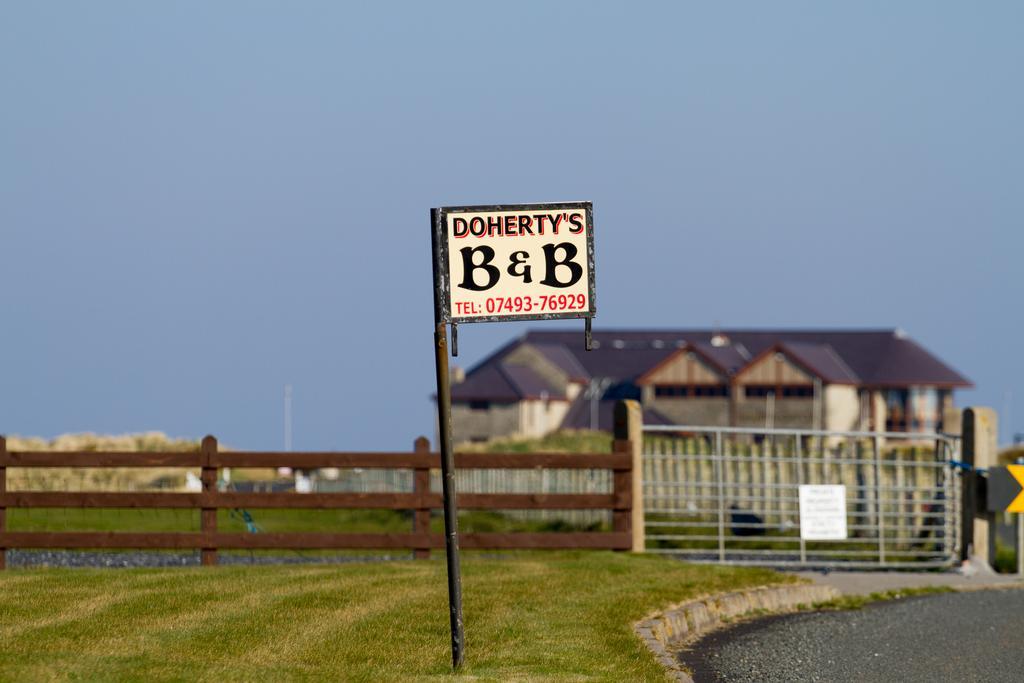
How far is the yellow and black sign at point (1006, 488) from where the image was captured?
20.3 m

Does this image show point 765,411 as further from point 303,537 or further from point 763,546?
point 303,537

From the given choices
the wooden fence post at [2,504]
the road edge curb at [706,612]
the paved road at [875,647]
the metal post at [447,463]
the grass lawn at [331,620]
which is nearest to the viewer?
the grass lawn at [331,620]

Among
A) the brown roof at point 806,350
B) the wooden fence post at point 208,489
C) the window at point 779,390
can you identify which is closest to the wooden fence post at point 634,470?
the wooden fence post at point 208,489

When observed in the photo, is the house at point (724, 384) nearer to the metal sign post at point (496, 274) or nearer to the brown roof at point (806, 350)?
the brown roof at point (806, 350)

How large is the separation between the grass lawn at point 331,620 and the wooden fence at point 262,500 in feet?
3.65

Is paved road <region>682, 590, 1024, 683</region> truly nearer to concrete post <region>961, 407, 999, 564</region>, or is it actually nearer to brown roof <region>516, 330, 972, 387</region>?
concrete post <region>961, 407, 999, 564</region>

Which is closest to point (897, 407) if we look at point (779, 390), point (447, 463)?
point (779, 390)

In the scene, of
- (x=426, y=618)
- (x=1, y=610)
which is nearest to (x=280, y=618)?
(x=426, y=618)

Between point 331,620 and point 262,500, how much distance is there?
5800 mm

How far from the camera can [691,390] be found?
9125 centimetres

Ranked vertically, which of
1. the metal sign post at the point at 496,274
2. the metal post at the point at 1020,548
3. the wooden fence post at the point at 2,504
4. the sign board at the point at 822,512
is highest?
the metal sign post at the point at 496,274

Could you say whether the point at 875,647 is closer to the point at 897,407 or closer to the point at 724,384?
the point at 724,384

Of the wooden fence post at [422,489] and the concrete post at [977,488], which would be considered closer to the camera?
the wooden fence post at [422,489]

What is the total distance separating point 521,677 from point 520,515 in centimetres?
2355
